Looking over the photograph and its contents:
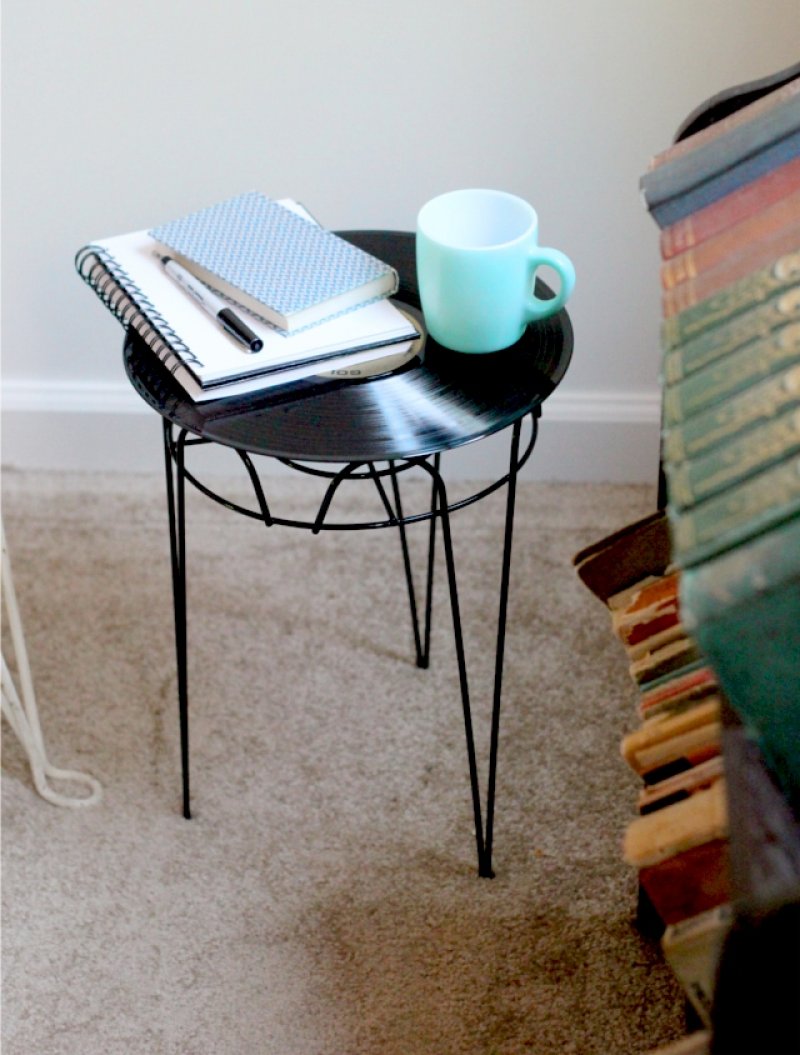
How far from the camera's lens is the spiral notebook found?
929 millimetres

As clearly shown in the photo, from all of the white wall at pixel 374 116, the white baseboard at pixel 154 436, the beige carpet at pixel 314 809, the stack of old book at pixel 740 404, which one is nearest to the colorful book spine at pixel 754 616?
the stack of old book at pixel 740 404

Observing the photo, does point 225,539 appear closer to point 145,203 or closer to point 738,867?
point 145,203

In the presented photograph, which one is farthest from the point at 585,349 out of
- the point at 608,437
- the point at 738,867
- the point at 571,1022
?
the point at 738,867

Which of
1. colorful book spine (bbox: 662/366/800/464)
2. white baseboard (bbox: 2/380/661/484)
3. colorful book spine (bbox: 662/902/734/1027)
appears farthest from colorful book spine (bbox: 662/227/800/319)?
white baseboard (bbox: 2/380/661/484)

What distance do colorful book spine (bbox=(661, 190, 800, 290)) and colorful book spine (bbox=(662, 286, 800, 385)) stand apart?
0.06 m

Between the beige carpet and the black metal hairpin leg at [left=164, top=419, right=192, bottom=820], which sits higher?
the black metal hairpin leg at [left=164, top=419, right=192, bottom=820]

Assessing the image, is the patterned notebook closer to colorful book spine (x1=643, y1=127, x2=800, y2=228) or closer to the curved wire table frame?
the curved wire table frame

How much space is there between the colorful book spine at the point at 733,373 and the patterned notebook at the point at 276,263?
41 cm

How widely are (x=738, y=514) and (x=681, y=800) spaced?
0.79ft

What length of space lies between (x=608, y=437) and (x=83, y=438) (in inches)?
29.1

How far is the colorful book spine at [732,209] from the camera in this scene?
738mm

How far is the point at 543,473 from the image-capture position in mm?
1662

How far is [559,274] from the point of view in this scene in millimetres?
964

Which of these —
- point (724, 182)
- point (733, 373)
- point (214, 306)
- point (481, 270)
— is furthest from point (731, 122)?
point (214, 306)
